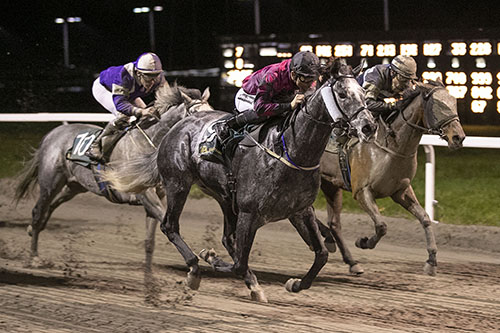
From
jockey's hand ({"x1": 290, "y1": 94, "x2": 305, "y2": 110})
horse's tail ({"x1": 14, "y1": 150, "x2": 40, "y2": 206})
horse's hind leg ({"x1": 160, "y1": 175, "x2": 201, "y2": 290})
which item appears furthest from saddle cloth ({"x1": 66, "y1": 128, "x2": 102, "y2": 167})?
jockey's hand ({"x1": 290, "y1": 94, "x2": 305, "y2": 110})

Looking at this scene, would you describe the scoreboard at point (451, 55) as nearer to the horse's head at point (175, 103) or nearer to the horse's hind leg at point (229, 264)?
the horse's head at point (175, 103)

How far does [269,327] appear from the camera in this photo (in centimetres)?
428

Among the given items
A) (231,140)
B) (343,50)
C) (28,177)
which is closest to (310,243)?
(231,140)

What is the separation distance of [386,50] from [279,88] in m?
7.35

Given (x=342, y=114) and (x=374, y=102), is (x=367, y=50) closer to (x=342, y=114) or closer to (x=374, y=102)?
(x=374, y=102)

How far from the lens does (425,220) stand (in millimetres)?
5926

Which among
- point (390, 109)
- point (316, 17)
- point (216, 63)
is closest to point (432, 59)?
point (390, 109)

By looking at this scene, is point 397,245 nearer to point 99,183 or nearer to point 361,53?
point 99,183

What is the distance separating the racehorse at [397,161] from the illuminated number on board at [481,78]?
5.70m

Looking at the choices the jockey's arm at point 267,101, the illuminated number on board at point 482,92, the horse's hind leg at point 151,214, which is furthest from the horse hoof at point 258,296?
the illuminated number on board at point 482,92

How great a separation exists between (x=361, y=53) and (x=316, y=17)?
13.4 m

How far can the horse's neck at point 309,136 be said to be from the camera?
458 centimetres

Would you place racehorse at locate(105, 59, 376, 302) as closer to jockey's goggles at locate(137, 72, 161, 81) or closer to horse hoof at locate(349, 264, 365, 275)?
jockey's goggles at locate(137, 72, 161, 81)

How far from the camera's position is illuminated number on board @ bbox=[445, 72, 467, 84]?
11391 millimetres
